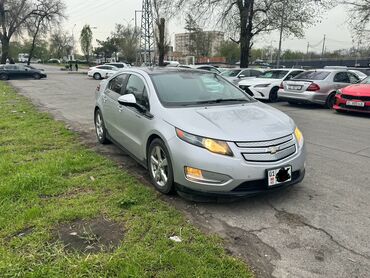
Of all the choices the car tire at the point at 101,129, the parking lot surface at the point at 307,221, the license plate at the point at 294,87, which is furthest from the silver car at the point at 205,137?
the license plate at the point at 294,87

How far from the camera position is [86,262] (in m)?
2.67

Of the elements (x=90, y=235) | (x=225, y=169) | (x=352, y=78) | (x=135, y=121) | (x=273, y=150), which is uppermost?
(x=352, y=78)

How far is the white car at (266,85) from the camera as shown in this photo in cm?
1330

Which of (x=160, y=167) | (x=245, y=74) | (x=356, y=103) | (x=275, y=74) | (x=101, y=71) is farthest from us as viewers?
(x=101, y=71)

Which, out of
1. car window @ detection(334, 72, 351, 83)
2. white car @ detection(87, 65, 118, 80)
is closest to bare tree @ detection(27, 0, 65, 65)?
white car @ detection(87, 65, 118, 80)

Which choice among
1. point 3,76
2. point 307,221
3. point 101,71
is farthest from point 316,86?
point 3,76

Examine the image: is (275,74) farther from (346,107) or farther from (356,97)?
(356,97)

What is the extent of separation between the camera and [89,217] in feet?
11.3

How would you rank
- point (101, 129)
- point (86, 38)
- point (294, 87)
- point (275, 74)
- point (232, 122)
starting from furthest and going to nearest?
point (86, 38), point (275, 74), point (294, 87), point (101, 129), point (232, 122)

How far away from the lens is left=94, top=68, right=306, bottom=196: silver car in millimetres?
3430

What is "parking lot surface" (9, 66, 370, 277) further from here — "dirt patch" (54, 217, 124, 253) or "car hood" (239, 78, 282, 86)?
"car hood" (239, 78, 282, 86)

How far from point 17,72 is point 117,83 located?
27.4 meters

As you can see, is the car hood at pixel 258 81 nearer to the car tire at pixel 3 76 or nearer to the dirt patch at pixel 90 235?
the dirt patch at pixel 90 235

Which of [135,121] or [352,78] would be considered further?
[352,78]
